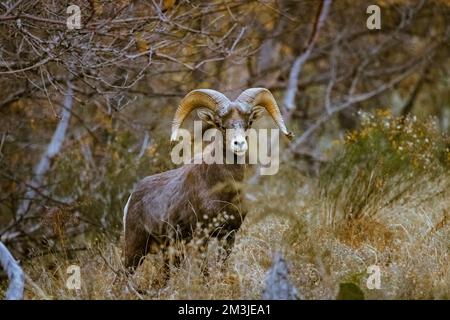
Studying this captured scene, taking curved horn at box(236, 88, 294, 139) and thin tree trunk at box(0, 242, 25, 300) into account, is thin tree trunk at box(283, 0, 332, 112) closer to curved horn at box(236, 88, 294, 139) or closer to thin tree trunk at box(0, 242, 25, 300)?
curved horn at box(236, 88, 294, 139)

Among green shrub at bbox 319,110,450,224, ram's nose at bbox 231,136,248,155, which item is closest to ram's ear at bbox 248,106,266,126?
ram's nose at bbox 231,136,248,155

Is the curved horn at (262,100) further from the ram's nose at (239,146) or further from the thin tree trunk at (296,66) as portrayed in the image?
the thin tree trunk at (296,66)

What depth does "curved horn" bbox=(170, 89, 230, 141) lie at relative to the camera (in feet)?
29.9

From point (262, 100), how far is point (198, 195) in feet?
3.87

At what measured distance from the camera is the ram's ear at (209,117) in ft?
29.9

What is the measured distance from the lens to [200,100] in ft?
30.6

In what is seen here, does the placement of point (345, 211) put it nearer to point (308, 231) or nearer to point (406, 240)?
point (406, 240)

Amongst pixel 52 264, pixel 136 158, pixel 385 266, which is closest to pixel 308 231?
pixel 385 266

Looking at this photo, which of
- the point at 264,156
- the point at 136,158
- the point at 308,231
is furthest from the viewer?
the point at 136,158

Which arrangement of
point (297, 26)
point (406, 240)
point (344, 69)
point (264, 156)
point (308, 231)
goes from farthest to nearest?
1. point (344, 69)
2. point (297, 26)
3. point (264, 156)
4. point (406, 240)
5. point (308, 231)

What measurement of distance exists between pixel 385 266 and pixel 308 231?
0.87 metres

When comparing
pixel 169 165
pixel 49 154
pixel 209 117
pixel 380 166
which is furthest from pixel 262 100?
pixel 49 154

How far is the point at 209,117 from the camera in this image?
30.3 feet

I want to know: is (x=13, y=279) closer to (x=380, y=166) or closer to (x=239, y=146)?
(x=239, y=146)
